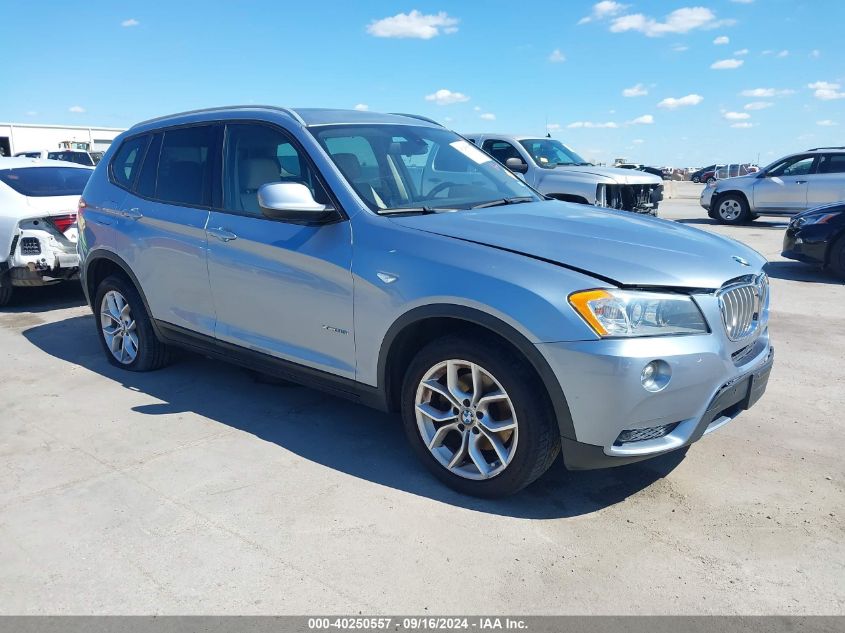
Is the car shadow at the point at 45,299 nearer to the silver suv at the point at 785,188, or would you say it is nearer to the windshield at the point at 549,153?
the windshield at the point at 549,153

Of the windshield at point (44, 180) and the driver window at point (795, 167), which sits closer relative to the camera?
the windshield at point (44, 180)

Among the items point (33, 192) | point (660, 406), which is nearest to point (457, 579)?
point (660, 406)

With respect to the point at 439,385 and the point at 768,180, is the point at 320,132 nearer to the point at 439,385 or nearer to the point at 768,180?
the point at 439,385

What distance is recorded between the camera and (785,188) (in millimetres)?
14930

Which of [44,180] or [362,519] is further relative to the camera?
[44,180]

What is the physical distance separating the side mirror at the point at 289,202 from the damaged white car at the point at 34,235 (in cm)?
467

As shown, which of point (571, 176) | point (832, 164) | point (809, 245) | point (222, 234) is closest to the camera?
point (222, 234)

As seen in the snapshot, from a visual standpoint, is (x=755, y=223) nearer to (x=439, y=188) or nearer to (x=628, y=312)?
(x=439, y=188)

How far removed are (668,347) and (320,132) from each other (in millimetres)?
2272

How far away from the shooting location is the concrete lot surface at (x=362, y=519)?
2617mm

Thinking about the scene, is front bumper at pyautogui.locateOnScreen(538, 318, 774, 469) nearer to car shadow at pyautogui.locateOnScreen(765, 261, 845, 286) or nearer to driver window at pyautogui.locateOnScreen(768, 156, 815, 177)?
car shadow at pyautogui.locateOnScreen(765, 261, 845, 286)

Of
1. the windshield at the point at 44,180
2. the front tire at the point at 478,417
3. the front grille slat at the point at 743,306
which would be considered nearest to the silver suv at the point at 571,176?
the windshield at the point at 44,180

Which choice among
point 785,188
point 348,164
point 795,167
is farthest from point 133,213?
point 795,167

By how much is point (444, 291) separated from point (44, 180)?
6594mm
